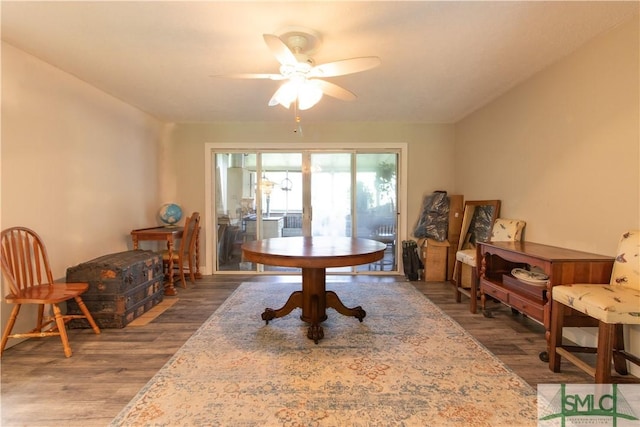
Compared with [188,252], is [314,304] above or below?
below

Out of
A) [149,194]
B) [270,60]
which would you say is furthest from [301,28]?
[149,194]

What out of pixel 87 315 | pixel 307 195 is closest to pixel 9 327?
pixel 87 315

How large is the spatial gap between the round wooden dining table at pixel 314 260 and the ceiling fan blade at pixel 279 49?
1323 millimetres

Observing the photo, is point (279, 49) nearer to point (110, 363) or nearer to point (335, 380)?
point (335, 380)

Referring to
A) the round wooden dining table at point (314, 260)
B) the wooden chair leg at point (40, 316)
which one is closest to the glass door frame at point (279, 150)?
the round wooden dining table at point (314, 260)

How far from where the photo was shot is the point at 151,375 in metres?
1.85

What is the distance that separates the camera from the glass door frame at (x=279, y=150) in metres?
4.39

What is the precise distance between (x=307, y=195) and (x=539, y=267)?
9.85 ft

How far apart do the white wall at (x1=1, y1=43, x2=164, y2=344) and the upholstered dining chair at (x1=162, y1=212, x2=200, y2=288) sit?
0.59m

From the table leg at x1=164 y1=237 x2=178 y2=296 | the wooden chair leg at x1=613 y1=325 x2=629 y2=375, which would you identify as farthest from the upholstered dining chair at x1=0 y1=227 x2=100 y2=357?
the wooden chair leg at x1=613 y1=325 x2=629 y2=375

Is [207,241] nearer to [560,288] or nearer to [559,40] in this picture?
[560,288]

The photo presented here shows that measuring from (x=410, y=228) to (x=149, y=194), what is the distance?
3.88 m

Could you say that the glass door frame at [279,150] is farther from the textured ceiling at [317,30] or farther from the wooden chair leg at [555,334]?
the wooden chair leg at [555,334]

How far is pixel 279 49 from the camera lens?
5.63 feet
